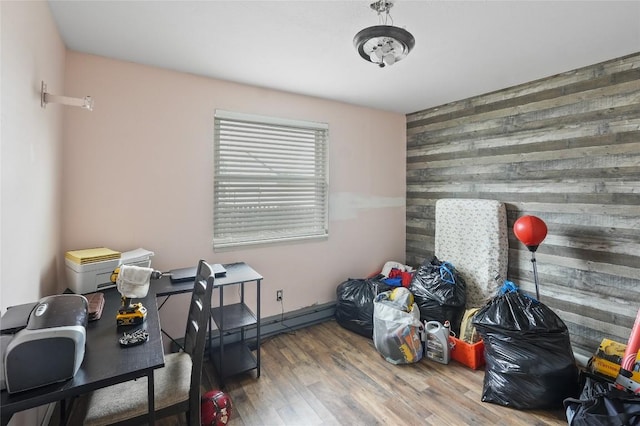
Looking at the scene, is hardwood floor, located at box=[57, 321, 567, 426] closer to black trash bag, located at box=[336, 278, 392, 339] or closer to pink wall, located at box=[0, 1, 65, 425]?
black trash bag, located at box=[336, 278, 392, 339]

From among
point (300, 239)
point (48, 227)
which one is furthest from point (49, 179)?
point (300, 239)

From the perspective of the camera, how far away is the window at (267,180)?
2771mm

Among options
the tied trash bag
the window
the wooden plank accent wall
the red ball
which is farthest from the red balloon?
the red ball

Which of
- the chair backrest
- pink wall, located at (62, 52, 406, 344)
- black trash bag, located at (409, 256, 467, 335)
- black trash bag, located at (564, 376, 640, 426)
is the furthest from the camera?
black trash bag, located at (409, 256, 467, 335)

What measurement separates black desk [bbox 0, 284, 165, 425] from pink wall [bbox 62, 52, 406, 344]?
41.3 inches

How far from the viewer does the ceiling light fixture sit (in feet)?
5.10

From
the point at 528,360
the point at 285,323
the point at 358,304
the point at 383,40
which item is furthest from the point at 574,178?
the point at 285,323

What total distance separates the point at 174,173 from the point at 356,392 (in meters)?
2.21

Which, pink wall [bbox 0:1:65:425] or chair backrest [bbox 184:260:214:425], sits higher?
pink wall [bbox 0:1:65:425]

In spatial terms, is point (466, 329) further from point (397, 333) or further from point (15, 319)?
point (15, 319)

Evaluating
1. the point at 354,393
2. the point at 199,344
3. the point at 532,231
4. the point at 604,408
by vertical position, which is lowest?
the point at 354,393

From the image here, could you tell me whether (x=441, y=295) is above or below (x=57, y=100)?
below

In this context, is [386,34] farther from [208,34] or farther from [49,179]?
[49,179]

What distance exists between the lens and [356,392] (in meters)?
2.20
